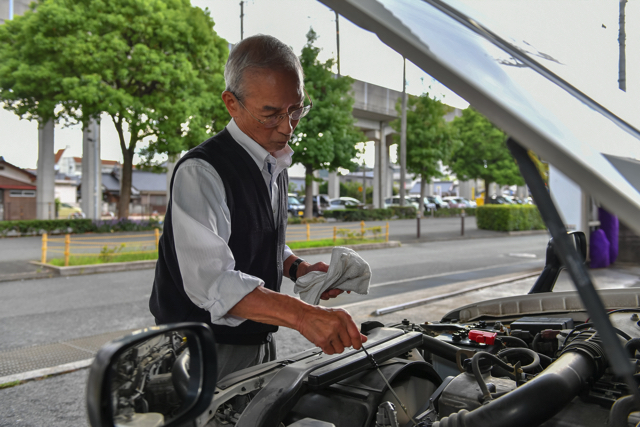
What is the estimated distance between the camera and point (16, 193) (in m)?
34.2

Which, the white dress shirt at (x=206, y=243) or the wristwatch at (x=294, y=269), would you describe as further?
the wristwatch at (x=294, y=269)

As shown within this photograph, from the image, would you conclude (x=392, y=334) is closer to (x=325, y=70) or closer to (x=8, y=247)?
(x=8, y=247)

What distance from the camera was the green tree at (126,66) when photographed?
60.6ft

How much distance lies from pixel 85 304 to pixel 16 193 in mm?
32205

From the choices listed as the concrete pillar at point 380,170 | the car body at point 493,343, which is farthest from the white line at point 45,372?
the concrete pillar at point 380,170

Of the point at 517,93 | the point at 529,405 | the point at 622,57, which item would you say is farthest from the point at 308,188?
the point at 517,93

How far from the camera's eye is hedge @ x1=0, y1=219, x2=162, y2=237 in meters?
18.9

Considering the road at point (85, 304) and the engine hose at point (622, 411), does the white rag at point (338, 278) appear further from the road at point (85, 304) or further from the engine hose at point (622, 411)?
the road at point (85, 304)

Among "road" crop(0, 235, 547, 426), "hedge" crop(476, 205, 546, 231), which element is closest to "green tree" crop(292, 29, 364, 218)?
"hedge" crop(476, 205, 546, 231)

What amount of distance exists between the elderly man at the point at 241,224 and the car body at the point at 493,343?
234mm

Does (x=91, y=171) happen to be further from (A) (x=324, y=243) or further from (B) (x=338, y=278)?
(B) (x=338, y=278)

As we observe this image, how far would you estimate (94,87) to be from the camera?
60.5 feet

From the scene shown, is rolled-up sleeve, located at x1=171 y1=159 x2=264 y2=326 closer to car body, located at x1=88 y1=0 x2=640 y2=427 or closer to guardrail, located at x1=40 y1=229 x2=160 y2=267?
car body, located at x1=88 y1=0 x2=640 y2=427

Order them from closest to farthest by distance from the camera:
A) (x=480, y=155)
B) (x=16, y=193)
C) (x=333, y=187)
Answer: (x=16, y=193)
(x=480, y=155)
(x=333, y=187)
